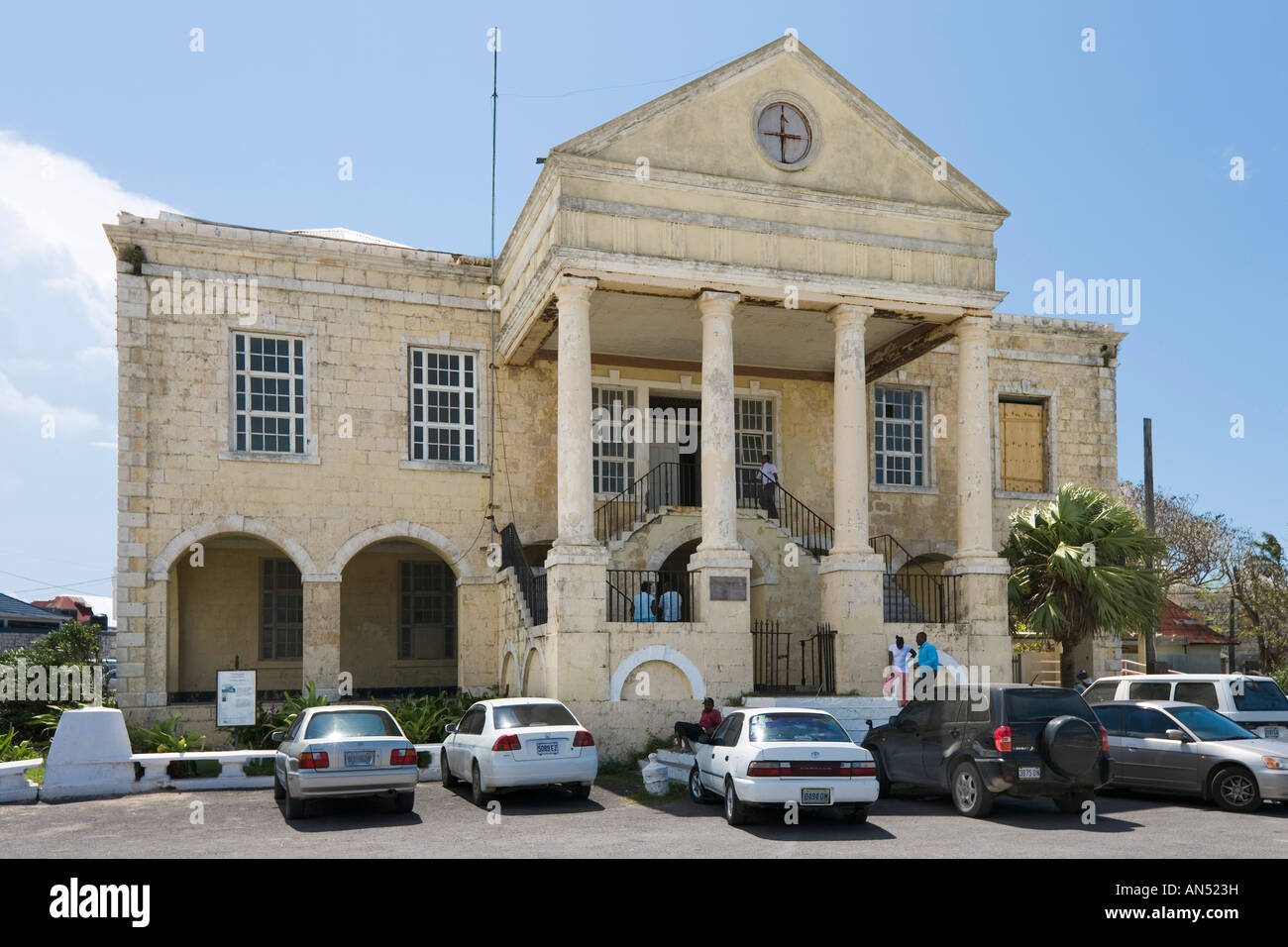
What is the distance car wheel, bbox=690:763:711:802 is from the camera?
575 inches

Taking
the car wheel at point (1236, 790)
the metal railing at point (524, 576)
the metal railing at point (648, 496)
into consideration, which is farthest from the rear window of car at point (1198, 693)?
the metal railing at point (648, 496)

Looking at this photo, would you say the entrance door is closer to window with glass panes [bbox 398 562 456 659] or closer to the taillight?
window with glass panes [bbox 398 562 456 659]

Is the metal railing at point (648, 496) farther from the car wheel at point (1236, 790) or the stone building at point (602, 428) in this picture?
the car wheel at point (1236, 790)

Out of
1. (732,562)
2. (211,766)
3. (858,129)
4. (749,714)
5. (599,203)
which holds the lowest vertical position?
(211,766)

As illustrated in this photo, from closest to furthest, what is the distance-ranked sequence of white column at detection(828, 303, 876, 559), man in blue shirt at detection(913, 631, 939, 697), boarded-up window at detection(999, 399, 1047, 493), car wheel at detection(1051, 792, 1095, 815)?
car wheel at detection(1051, 792, 1095, 815)
man in blue shirt at detection(913, 631, 939, 697)
white column at detection(828, 303, 876, 559)
boarded-up window at detection(999, 399, 1047, 493)

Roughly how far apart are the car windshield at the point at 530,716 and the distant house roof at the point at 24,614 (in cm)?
4084

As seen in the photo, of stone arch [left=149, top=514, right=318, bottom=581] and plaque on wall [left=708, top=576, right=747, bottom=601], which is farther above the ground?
stone arch [left=149, top=514, right=318, bottom=581]

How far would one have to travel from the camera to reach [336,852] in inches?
436

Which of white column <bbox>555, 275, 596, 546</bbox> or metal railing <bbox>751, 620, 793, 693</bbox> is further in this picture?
metal railing <bbox>751, 620, 793, 693</bbox>

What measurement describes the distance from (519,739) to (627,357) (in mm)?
11837

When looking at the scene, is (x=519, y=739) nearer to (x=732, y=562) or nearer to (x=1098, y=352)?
(x=732, y=562)

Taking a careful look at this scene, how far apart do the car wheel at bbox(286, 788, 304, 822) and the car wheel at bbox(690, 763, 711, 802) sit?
4802mm

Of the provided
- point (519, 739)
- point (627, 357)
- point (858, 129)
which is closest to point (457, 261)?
point (627, 357)

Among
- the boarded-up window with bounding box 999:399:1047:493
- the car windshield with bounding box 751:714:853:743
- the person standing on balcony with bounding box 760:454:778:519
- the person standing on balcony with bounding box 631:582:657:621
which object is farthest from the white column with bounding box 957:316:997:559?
the car windshield with bounding box 751:714:853:743
